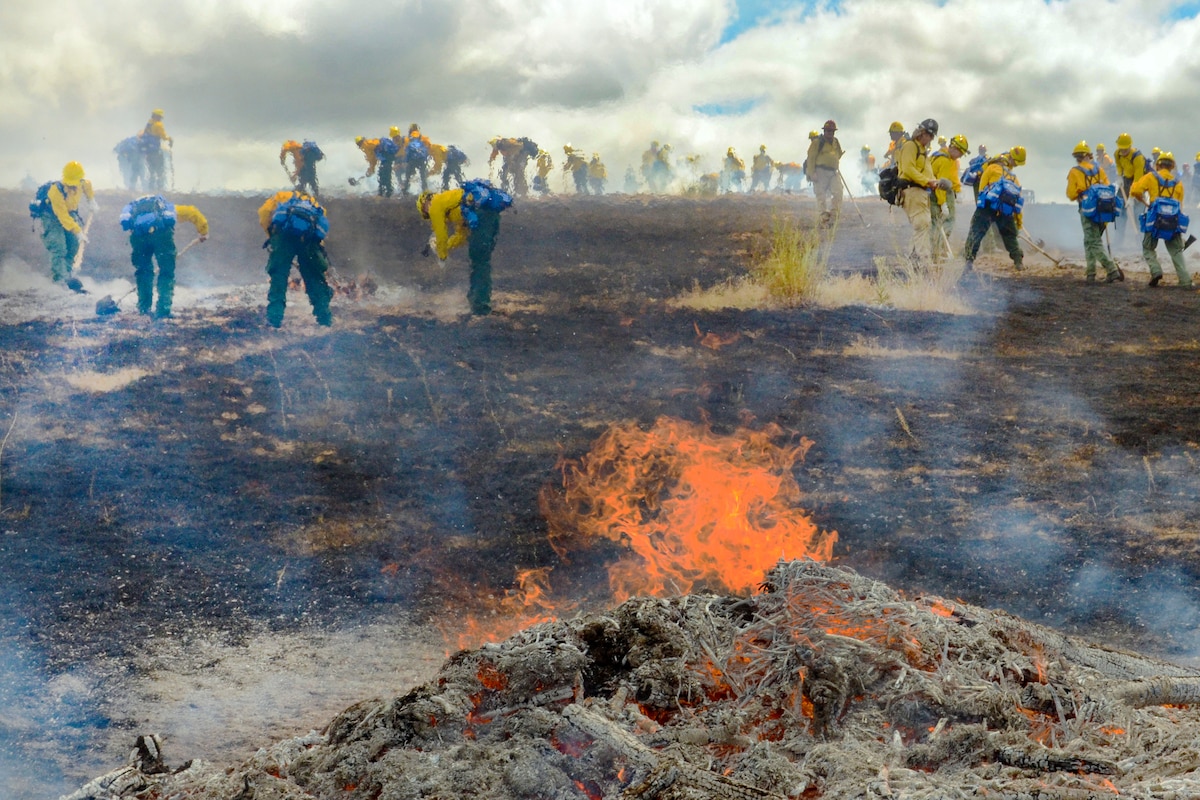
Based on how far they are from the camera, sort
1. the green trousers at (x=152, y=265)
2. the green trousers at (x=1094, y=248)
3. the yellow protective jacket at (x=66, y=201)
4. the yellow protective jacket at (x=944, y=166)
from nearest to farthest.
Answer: the green trousers at (x=152, y=265)
the yellow protective jacket at (x=66, y=201)
the green trousers at (x=1094, y=248)
the yellow protective jacket at (x=944, y=166)

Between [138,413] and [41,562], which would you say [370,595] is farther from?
[138,413]

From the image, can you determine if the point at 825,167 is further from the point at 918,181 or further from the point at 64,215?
the point at 64,215

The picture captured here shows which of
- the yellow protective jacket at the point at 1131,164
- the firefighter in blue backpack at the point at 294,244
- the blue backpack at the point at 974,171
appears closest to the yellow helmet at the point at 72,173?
the firefighter in blue backpack at the point at 294,244

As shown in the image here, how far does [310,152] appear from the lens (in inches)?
788

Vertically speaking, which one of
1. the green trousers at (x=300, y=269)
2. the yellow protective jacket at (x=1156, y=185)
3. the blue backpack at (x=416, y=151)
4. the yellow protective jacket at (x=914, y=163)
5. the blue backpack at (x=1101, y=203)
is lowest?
the green trousers at (x=300, y=269)

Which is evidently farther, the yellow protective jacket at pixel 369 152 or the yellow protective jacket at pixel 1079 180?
the yellow protective jacket at pixel 369 152

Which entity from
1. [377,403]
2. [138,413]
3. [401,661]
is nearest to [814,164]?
[377,403]

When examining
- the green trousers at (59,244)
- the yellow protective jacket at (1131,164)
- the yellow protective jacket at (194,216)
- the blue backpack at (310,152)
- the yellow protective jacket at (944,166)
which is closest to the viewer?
the yellow protective jacket at (194,216)

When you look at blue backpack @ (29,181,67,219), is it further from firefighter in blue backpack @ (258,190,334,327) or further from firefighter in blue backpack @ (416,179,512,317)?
firefighter in blue backpack @ (416,179,512,317)

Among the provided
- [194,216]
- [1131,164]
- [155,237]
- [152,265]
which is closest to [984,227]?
[1131,164]

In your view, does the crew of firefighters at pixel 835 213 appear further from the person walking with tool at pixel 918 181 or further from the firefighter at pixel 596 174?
the firefighter at pixel 596 174

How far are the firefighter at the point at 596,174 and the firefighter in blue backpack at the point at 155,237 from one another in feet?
67.3

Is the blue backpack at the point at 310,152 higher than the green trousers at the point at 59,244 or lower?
higher

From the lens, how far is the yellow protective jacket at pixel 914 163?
13484 mm
